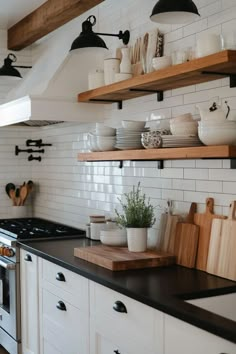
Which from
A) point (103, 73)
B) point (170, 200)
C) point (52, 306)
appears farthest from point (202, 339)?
point (103, 73)

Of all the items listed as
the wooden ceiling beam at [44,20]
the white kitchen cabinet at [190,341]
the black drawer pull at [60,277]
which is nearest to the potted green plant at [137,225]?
the black drawer pull at [60,277]

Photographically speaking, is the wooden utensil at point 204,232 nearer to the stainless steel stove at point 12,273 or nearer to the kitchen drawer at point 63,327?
the kitchen drawer at point 63,327

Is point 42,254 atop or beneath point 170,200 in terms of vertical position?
beneath

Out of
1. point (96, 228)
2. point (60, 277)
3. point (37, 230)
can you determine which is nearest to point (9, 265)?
point (37, 230)

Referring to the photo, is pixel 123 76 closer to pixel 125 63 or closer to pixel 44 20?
pixel 125 63

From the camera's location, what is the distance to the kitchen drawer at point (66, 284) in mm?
2953

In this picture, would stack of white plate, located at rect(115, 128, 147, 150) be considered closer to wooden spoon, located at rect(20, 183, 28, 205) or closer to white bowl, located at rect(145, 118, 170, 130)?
white bowl, located at rect(145, 118, 170, 130)

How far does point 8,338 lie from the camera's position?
13.4 feet

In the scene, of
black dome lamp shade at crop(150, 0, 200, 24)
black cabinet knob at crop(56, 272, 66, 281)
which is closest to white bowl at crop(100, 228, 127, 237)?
black cabinet knob at crop(56, 272, 66, 281)

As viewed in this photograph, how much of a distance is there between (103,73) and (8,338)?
2115 millimetres

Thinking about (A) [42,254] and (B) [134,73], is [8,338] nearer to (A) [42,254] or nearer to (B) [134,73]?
(A) [42,254]

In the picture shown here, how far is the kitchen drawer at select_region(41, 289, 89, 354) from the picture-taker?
9.73ft

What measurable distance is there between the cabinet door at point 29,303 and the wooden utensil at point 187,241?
1100mm

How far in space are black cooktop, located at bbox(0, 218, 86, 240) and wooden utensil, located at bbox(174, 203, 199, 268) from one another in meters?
1.26
